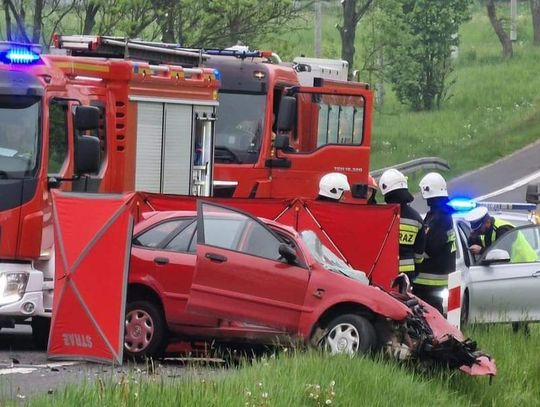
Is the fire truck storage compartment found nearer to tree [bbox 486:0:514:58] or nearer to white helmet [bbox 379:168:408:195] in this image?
white helmet [bbox 379:168:408:195]

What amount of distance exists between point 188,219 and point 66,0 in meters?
15.6

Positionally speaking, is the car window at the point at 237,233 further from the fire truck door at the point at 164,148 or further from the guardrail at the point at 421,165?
the guardrail at the point at 421,165

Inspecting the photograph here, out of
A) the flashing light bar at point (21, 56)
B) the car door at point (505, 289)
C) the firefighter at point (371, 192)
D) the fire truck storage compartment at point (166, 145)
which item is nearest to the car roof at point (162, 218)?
the flashing light bar at point (21, 56)

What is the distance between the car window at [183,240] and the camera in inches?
472

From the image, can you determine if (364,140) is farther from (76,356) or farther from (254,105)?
(76,356)

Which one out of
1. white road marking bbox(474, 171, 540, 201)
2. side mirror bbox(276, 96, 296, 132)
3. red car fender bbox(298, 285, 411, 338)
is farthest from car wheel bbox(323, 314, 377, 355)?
white road marking bbox(474, 171, 540, 201)

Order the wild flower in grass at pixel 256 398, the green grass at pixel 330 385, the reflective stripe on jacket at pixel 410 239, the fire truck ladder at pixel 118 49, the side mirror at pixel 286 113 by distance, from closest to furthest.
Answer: the green grass at pixel 330 385 < the wild flower in grass at pixel 256 398 < the reflective stripe on jacket at pixel 410 239 < the fire truck ladder at pixel 118 49 < the side mirror at pixel 286 113

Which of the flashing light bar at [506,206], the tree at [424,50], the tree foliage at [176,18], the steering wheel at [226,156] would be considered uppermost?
the tree at [424,50]

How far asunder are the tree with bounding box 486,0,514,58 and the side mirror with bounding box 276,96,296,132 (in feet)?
109

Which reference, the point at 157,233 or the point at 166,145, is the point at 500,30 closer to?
the point at 166,145

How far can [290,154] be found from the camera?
734 inches

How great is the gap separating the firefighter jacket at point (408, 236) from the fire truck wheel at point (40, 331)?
3423 mm

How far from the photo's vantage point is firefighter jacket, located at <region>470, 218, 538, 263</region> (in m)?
15.5

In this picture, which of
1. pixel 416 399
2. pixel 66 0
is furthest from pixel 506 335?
pixel 66 0
